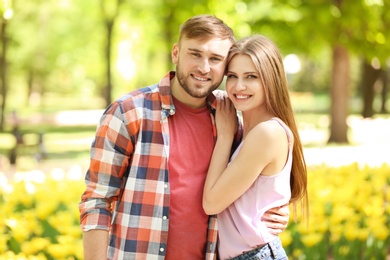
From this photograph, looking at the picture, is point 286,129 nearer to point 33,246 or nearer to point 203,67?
point 203,67

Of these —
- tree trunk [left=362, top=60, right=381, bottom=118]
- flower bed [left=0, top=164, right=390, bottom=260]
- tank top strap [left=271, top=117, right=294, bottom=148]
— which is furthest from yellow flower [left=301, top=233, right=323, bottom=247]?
tree trunk [left=362, top=60, right=381, bottom=118]

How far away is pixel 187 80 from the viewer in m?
2.88

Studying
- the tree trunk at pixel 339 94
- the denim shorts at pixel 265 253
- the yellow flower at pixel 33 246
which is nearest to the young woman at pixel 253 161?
the denim shorts at pixel 265 253

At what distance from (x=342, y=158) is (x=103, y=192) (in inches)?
428

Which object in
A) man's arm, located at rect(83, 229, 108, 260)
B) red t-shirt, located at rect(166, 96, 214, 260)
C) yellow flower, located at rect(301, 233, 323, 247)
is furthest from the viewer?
yellow flower, located at rect(301, 233, 323, 247)

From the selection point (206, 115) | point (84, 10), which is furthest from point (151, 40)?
point (206, 115)

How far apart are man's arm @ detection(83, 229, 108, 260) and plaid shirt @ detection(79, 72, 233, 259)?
3cm

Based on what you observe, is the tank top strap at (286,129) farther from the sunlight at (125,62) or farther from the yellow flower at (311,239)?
the sunlight at (125,62)

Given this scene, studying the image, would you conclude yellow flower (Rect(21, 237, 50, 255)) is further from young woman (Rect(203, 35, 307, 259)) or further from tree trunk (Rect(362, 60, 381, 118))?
tree trunk (Rect(362, 60, 381, 118))

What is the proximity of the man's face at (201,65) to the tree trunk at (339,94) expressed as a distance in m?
14.2

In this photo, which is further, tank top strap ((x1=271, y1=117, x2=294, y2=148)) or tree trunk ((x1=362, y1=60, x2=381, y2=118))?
tree trunk ((x1=362, y1=60, x2=381, y2=118))

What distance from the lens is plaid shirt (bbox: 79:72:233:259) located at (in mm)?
2748

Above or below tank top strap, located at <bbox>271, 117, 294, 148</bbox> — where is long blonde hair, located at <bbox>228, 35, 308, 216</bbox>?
above

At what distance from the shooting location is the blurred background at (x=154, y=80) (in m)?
4.76
